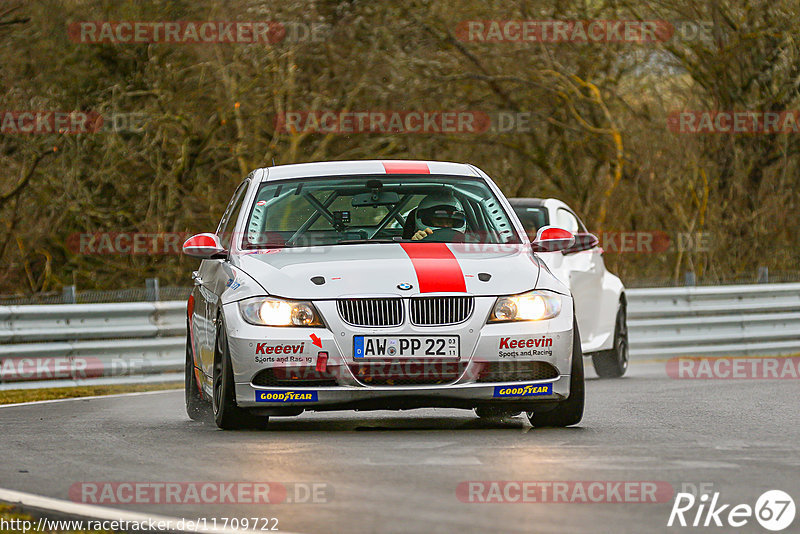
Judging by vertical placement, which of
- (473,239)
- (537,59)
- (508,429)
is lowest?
(508,429)

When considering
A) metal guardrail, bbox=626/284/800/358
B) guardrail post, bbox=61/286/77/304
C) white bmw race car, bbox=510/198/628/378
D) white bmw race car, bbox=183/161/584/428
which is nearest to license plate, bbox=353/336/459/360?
white bmw race car, bbox=183/161/584/428

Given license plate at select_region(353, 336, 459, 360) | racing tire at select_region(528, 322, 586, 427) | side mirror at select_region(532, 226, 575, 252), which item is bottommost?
racing tire at select_region(528, 322, 586, 427)

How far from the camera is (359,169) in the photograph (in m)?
10.3

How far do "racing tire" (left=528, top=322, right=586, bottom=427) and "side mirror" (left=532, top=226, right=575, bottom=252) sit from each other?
0.87m

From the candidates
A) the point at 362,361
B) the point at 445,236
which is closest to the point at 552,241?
the point at 445,236

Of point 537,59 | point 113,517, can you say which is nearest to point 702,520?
point 113,517

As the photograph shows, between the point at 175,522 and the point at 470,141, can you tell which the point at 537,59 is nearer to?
the point at 470,141

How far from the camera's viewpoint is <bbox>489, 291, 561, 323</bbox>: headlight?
8812mm

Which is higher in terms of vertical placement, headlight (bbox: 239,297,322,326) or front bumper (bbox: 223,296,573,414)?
headlight (bbox: 239,297,322,326)

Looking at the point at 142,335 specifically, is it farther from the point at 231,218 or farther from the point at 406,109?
the point at 406,109

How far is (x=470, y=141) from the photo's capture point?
2720 cm

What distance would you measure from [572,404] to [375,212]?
1.86m

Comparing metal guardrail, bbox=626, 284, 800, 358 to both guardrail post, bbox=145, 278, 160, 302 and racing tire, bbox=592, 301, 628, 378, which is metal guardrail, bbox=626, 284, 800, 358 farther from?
guardrail post, bbox=145, 278, 160, 302

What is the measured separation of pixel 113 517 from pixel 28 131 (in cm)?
1816
